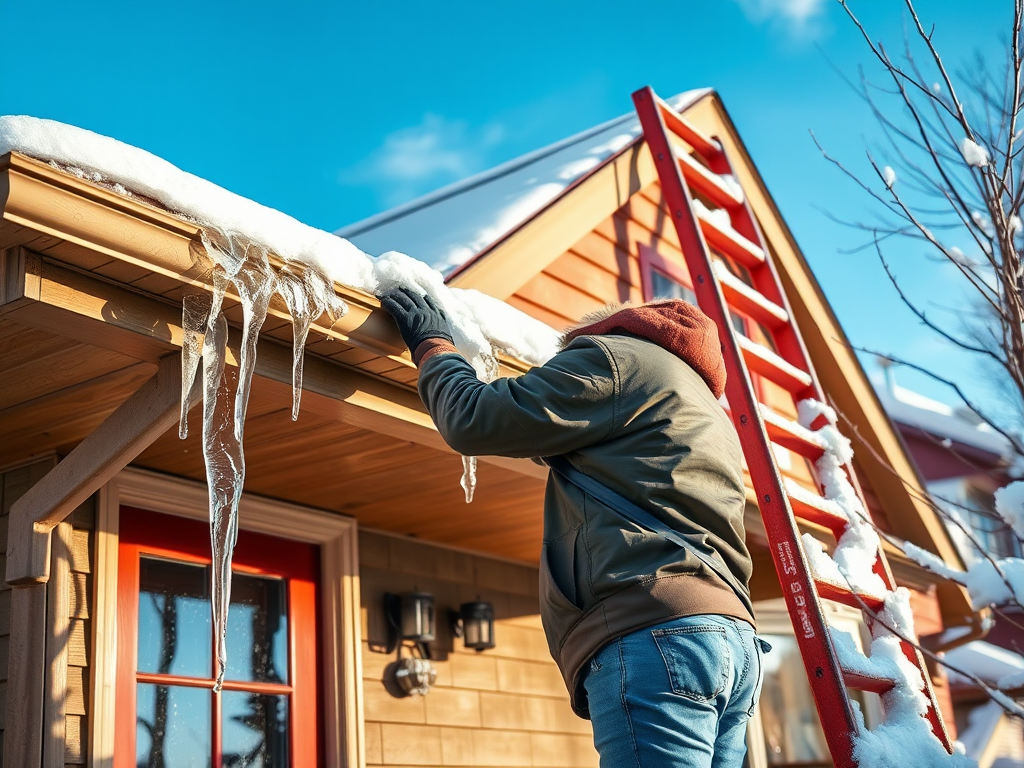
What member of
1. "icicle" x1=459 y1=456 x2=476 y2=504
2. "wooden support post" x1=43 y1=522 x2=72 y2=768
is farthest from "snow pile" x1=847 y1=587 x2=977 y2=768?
"wooden support post" x1=43 y1=522 x2=72 y2=768

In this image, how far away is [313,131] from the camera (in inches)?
1180

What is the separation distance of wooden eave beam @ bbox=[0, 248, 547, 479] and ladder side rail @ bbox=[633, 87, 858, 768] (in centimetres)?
98

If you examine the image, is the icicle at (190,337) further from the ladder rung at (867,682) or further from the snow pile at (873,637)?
the ladder rung at (867,682)

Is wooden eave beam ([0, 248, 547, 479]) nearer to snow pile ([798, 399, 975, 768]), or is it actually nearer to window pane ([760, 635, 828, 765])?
snow pile ([798, 399, 975, 768])

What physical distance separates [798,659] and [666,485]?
18.3ft

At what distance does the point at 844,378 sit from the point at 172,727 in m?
4.25

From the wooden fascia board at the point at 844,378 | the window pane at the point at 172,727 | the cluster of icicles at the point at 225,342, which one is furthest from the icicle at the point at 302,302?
the wooden fascia board at the point at 844,378

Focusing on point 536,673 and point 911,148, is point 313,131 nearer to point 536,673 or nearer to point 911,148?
point 536,673

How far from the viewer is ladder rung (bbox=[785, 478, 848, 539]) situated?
3377mm

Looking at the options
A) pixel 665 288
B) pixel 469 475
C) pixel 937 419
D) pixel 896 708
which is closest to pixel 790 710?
pixel 665 288

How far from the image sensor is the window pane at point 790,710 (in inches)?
278

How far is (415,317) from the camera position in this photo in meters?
2.71

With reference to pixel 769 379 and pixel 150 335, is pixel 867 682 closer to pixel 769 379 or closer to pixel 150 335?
pixel 769 379

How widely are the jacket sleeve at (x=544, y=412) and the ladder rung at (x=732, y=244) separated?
253 cm
